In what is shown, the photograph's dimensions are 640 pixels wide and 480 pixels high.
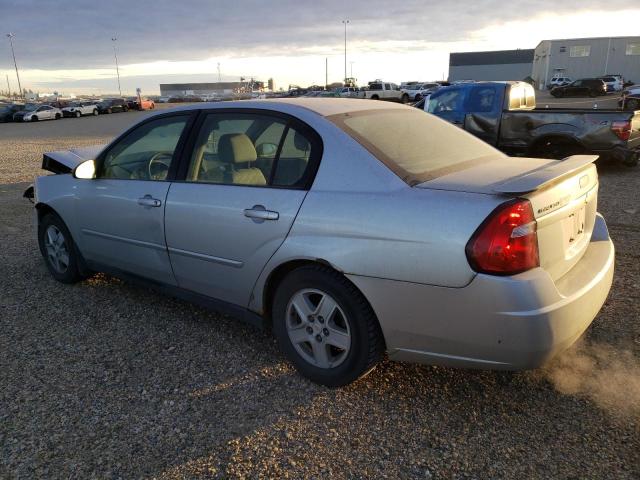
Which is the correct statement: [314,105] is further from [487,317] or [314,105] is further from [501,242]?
[487,317]

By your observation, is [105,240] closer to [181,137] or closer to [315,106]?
[181,137]

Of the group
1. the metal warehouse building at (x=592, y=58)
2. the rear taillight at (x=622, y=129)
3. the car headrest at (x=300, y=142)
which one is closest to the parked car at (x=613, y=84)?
the metal warehouse building at (x=592, y=58)

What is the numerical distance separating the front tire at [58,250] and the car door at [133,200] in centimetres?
23

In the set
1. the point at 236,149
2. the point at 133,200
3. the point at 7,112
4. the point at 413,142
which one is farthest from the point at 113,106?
the point at 413,142

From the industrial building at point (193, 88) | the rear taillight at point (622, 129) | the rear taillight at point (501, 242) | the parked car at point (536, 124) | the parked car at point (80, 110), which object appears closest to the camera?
the rear taillight at point (501, 242)

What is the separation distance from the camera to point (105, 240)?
409 centimetres

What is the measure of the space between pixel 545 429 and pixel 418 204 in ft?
4.17

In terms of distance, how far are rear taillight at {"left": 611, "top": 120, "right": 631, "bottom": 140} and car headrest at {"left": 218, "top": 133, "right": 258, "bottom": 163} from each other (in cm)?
753

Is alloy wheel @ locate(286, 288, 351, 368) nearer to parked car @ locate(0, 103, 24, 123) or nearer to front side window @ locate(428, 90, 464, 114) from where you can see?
front side window @ locate(428, 90, 464, 114)

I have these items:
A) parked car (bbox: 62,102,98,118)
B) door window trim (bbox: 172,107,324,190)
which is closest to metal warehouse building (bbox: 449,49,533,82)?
parked car (bbox: 62,102,98,118)

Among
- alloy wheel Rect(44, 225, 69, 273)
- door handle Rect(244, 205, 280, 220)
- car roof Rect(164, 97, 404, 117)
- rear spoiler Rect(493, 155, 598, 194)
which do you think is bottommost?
alloy wheel Rect(44, 225, 69, 273)

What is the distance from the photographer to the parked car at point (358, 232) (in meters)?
2.36

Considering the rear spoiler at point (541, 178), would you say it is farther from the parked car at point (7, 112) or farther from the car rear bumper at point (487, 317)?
the parked car at point (7, 112)

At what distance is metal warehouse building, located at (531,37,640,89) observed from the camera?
70963 millimetres
